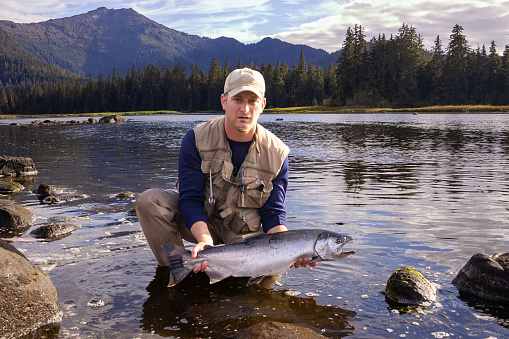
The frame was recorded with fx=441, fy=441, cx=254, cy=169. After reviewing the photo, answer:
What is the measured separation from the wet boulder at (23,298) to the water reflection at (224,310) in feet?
3.16

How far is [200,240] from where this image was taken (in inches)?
182

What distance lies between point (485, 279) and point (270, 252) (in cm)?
282

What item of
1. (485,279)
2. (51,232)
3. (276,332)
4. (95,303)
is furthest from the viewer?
(51,232)

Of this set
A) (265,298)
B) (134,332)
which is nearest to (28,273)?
(134,332)

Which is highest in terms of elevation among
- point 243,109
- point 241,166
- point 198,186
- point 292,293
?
point 243,109

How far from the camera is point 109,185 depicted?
13891mm

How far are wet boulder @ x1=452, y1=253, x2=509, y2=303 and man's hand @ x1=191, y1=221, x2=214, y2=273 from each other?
3.20 meters

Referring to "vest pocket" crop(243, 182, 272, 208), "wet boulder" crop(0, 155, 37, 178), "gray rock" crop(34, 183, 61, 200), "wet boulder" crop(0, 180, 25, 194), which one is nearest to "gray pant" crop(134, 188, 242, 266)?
"vest pocket" crop(243, 182, 272, 208)

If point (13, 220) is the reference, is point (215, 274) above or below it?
above

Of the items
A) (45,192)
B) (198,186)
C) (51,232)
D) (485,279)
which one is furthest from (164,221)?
(45,192)

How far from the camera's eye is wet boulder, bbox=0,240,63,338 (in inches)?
164

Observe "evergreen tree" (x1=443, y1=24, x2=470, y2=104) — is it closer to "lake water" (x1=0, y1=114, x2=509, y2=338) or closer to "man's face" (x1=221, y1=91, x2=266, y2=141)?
"lake water" (x1=0, y1=114, x2=509, y2=338)

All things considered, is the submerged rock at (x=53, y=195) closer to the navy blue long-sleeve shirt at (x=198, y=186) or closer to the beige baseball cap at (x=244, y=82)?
the navy blue long-sleeve shirt at (x=198, y=186)

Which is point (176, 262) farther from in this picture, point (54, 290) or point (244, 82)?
point (244, 82)
